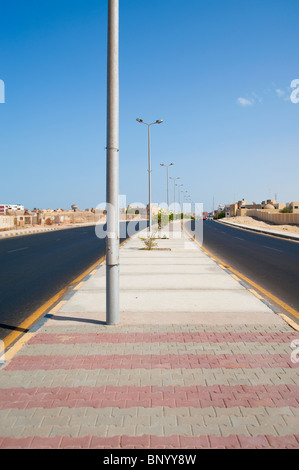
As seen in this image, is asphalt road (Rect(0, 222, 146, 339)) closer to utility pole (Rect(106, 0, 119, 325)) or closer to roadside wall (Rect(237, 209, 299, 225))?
utility pole (Rect(106, 0, 119, 325))

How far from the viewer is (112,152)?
5.88 m

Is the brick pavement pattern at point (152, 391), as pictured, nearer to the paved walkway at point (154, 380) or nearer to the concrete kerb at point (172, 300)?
the paved walkway at point (154, 380)

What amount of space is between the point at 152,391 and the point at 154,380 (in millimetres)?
236

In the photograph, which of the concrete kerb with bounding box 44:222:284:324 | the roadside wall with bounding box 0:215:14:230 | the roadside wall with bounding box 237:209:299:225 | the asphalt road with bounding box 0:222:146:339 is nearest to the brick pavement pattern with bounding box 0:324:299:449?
the concrete kerb with bounding box 44:222:284:324

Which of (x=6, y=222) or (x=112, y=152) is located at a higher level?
(x=112, y=152)

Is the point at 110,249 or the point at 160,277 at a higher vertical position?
the point at 110,249

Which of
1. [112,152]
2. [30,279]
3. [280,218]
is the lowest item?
→ [30,279]

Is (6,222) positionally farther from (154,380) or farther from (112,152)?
(154,380)

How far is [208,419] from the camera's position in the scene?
3.25m

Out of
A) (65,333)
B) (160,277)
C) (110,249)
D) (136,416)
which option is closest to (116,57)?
(110,249)

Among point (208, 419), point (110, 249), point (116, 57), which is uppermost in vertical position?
point (116, 57)

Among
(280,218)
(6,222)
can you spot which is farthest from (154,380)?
(280,218)

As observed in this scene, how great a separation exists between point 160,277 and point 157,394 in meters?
6.58

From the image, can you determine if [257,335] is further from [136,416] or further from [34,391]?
[34,391]
